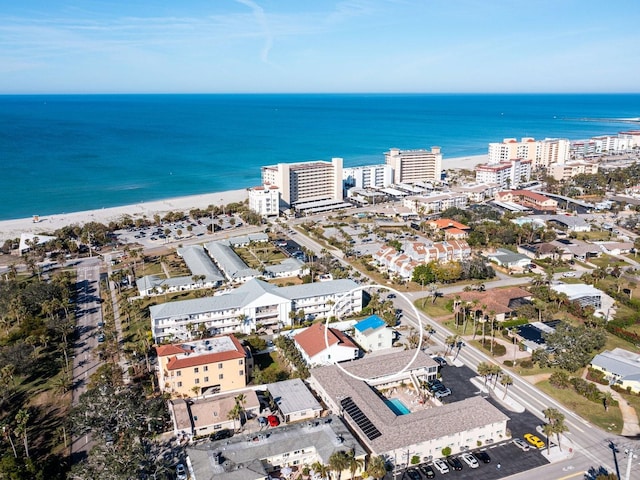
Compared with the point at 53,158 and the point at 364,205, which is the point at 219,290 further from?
the point at 53,158

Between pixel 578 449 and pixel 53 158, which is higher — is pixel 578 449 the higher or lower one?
the lower one

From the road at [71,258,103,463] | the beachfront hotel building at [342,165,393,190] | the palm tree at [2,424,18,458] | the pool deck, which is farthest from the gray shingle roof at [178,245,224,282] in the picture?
the beachfront hotel building at [342,165,393,190]

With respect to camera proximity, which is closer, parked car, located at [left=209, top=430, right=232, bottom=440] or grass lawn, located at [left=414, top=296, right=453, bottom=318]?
parked car, located at [left=209, top=430, right=232, bottom=440]

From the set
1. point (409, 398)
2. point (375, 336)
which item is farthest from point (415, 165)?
point (409, 398)

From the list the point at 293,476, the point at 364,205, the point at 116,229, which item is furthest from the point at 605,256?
the point at 116,229

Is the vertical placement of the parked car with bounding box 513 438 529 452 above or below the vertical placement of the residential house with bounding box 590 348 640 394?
below

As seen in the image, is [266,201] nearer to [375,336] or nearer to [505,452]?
[375,336]

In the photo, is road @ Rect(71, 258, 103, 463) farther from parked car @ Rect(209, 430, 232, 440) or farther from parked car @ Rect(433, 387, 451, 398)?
parked car @ Rect(433, 387, 451, 398)
